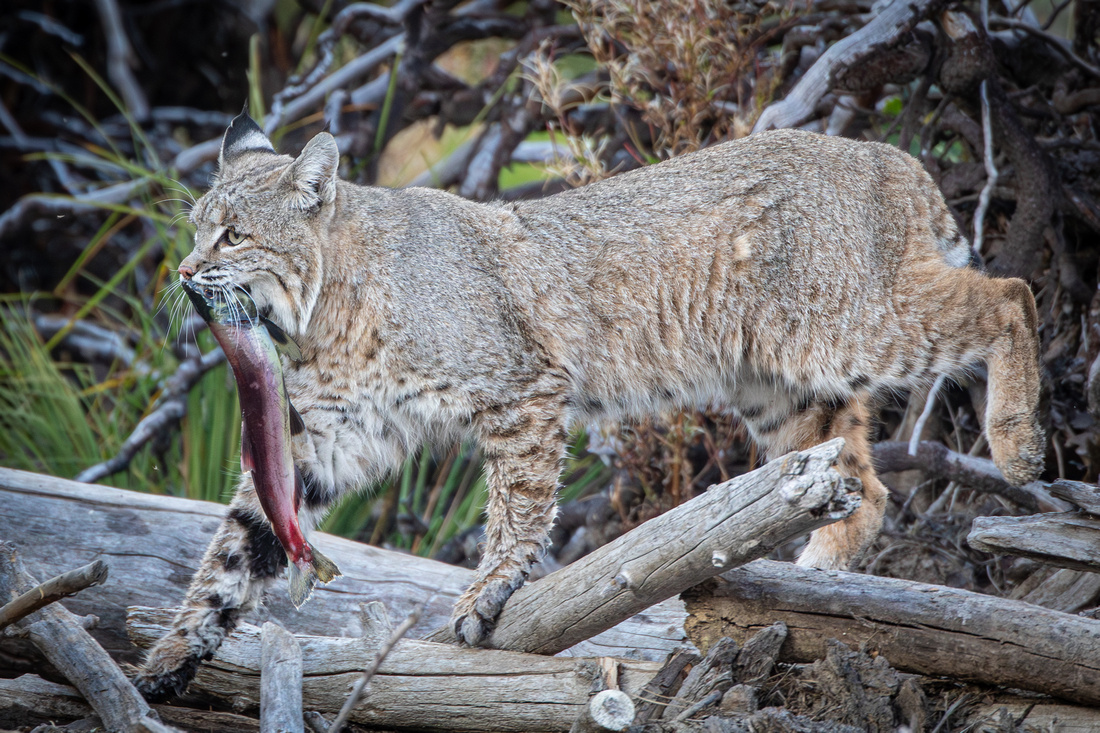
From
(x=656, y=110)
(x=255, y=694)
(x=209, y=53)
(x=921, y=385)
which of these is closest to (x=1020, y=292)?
(x=921, y=385)

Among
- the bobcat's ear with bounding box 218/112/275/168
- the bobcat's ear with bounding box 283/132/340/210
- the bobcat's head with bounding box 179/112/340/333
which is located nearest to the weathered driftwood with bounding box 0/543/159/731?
the bobcat's head with bounding box 179/112/340/333

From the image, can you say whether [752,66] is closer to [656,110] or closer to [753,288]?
[656,110]

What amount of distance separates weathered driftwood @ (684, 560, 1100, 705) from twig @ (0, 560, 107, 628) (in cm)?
169

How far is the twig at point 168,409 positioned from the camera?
5.42 metres

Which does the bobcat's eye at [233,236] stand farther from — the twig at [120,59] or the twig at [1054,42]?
the twig at [120,59]

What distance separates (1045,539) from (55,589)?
9.22 feet

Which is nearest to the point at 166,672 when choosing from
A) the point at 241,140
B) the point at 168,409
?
the point at 241,140

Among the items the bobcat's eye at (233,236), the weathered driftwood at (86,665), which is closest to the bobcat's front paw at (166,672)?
the weathered driftwood at (86,665)

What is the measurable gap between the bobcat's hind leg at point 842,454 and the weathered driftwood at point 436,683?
1.34 meters

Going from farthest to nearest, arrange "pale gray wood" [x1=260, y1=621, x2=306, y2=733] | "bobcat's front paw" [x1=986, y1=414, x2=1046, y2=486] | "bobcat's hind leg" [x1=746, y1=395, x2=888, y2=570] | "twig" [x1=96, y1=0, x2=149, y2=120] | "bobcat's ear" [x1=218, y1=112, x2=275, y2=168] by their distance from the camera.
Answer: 1. "twig" [x1=96, y1=0, x2=149, y2=120]
2. "bobcat's ear" [x1=218, y1=112, x2=275, y2=168]
3. "bobcat's hind leg" [x1=746, y1=395, x2=888, y2=570]
4. "bobcat's front paw" [x1=986, y1=414, x2=1046, y2=486]
5. "pale gray wood" [x1=260, y1=621, x2=306, y2=733]

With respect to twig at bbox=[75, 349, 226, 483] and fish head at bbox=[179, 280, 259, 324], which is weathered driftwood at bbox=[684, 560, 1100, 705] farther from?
twig at bbox=[75, 349, 226, 483]

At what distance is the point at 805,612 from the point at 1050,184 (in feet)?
9.01

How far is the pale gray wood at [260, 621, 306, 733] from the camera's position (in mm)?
2785

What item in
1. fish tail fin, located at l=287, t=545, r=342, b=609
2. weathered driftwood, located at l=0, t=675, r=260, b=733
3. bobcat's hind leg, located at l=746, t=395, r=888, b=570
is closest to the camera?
weathered driftwood, located at l=0, t=675, r=260, b=733
